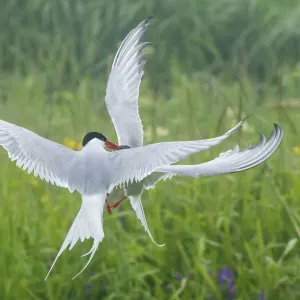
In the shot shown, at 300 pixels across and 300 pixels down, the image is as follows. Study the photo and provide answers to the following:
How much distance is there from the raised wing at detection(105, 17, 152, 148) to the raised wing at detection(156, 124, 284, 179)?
0.25m

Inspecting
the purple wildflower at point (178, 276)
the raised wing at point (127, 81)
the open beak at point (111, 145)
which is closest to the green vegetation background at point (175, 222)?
the purple wildflower at point (178, 276)

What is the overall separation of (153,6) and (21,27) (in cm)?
84

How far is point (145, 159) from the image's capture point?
1366 mm

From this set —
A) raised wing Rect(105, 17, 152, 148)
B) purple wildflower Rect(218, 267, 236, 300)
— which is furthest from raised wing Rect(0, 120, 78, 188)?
purple wildflower Rect(218, 267, 236, 300)

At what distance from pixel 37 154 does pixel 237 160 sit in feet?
1.08

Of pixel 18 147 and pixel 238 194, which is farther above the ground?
pixel 238 194

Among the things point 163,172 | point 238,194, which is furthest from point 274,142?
point 238,194

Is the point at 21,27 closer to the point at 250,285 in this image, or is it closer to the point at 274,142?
the point at 250,285

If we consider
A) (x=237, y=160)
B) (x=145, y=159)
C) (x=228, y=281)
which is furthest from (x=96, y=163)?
(x=228, y=281)

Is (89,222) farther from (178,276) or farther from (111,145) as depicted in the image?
(178,276)

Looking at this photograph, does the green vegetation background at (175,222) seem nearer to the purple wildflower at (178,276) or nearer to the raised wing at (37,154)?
the purple wildflower at (178,276)

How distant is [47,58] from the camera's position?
202 inches

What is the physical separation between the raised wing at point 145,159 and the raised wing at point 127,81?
27cm

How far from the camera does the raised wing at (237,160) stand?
1.35m
